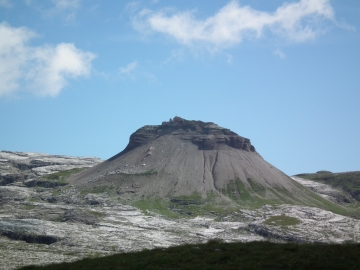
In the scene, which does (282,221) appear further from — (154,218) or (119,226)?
(119,226)

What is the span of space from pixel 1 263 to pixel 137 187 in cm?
11703

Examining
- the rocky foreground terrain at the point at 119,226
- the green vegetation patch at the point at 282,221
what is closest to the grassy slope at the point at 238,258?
the rocky foreground terrain at the point at 119,226

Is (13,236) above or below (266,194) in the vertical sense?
below

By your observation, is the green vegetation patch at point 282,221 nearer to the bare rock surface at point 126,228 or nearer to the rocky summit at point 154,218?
the rocky summit at point 154,218

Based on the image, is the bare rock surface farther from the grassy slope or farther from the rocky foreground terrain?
the grassy slope

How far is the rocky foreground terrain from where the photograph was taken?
378 ft

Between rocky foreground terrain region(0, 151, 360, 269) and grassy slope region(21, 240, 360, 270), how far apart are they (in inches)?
1801

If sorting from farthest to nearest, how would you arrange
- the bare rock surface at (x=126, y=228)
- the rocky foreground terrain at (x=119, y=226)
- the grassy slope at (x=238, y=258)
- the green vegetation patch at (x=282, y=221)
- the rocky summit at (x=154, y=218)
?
the green vegetation patch at (x=282, y=221), the rocky summit at (x=154, y=218), the rocky foreground terrain at (x=119, y=226), the bare rock surface at (x=126, y=228), the grassy slope at (x=238, y=258)

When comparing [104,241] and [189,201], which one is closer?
[104,241]

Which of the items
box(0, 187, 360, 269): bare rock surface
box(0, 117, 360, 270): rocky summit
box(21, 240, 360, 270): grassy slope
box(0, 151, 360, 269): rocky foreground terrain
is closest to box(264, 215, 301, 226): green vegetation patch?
box(0, 151, 360, 269): rocky foreground terrain

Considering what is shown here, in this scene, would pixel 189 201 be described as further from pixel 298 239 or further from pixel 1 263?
pixel 1 263

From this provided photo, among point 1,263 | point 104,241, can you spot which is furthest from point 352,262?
point 104,241

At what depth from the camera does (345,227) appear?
5773 inches

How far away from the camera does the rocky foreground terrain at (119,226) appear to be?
115 metres
